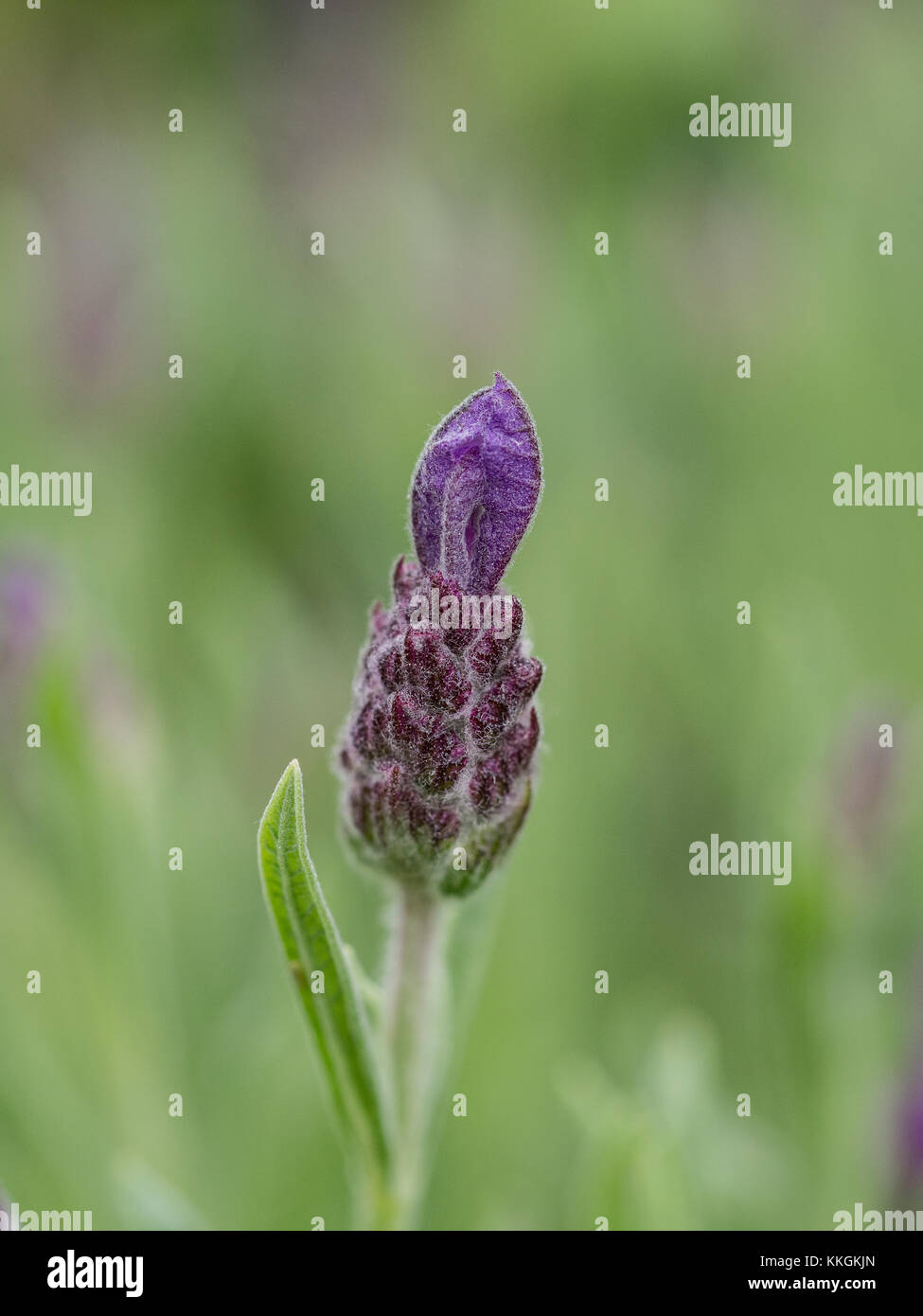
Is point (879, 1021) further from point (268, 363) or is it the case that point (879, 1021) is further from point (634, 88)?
point (634, 88)

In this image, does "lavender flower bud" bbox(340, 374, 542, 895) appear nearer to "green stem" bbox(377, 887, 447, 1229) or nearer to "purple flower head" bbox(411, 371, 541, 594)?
"purple flower head" bbox(411, 371, 541, 594)

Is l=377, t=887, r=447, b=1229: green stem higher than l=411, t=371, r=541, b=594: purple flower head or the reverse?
the reverse

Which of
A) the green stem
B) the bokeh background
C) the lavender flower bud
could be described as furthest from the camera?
the bokeh background

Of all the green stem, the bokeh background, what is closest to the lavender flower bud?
the green stem

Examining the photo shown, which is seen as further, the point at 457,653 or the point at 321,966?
the point at 321,966

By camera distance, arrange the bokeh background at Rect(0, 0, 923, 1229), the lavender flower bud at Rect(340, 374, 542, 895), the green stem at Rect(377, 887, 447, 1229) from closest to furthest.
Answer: the lavender flower bud at Rect(340, 374, 542, 895) → the green stem at Rect(377, 887, 447, 1229) → the bokeh background at Rect(0, 0, 923, 1229)

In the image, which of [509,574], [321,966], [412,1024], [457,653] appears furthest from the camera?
[509,574]

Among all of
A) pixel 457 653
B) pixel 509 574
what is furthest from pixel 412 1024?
pixel 509 574

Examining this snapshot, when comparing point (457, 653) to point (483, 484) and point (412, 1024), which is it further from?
point (412, 1024)
